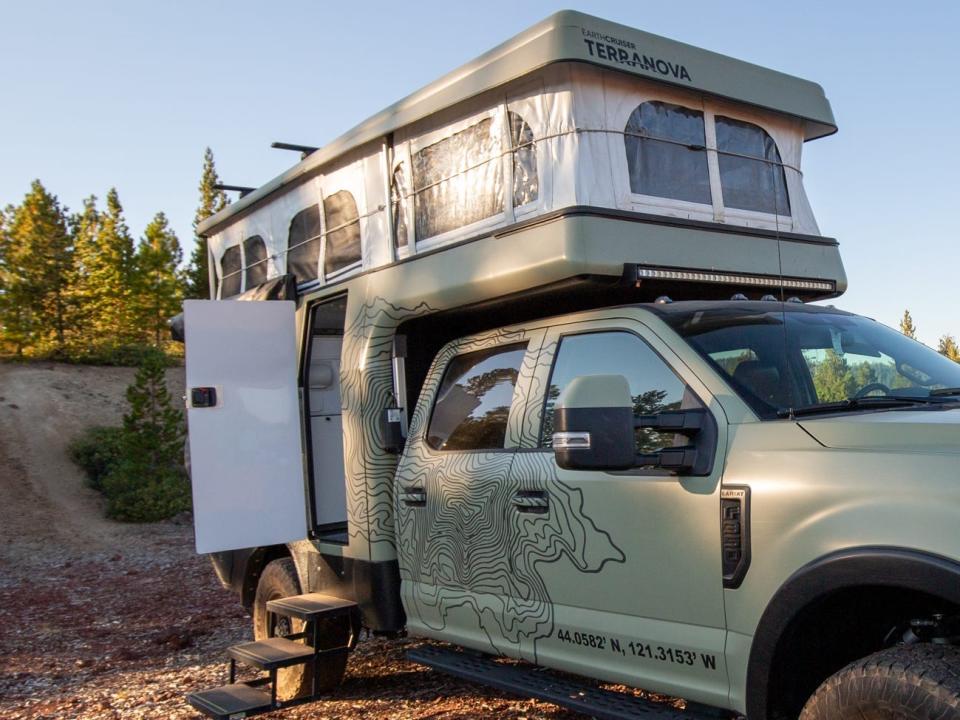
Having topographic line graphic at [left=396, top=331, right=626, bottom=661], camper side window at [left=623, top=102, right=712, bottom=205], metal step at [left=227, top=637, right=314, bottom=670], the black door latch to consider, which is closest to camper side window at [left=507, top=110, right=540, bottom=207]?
camper side window at [left=623, top=102, right=712, bottom=205]

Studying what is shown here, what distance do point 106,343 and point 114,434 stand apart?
8.59m

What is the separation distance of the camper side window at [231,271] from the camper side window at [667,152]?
3.79 metres

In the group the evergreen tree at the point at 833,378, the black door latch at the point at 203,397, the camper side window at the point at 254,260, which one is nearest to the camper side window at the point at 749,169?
the evergreen tree at the point at 833,378

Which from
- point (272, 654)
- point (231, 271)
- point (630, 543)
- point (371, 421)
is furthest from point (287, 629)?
point (231, 271)

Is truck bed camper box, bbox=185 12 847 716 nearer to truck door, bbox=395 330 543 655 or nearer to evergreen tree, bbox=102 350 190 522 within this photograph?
truck door, bbox=395 330 543 655

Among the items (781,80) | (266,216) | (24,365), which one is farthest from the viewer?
(24,365)

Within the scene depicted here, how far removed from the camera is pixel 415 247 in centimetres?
549

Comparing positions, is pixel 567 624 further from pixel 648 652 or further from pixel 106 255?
pixel 106 255

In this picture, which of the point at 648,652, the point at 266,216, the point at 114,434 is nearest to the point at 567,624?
the point at 648,652

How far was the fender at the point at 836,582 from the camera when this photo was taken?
272 centimetres

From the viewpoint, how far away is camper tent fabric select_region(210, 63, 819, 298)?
4.63m

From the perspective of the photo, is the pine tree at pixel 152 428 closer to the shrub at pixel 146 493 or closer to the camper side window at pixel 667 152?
the shrub at pixel 146 493

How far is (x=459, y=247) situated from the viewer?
16.5 feet

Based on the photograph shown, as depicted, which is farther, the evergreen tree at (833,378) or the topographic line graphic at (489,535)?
the topographic line graphic at (489,535)
